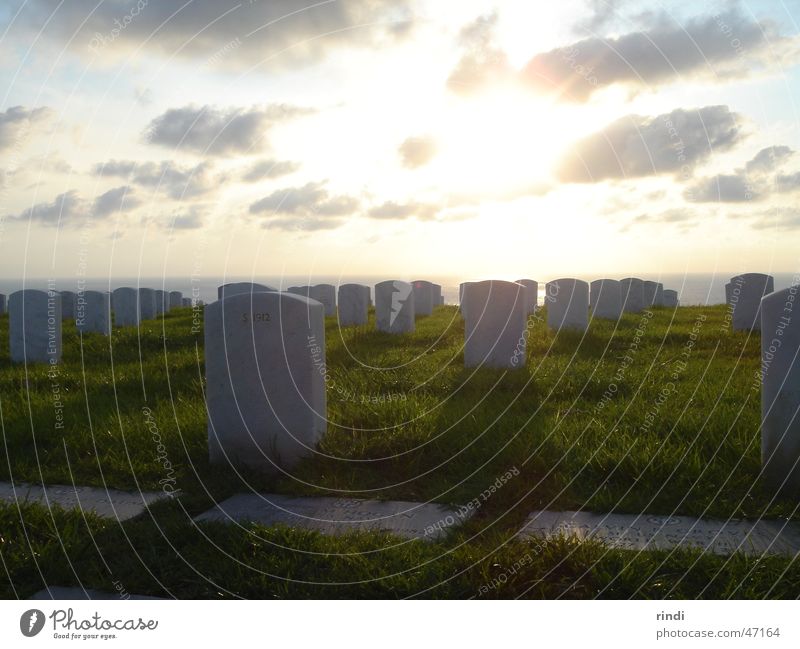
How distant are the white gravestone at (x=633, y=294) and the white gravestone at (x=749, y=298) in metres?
3.28

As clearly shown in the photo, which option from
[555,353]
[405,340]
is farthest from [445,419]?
[405,340]

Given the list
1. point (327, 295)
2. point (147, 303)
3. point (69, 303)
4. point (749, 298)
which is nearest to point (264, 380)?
point (749, 298)

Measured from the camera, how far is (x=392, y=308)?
38.5 feet

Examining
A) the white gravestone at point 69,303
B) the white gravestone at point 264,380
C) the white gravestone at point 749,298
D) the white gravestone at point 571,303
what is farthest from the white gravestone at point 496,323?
the white gravestone at point 69,303

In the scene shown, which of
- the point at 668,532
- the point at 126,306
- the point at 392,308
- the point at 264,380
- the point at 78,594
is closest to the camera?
the point at 78,594

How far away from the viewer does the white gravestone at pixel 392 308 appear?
11.7 metres

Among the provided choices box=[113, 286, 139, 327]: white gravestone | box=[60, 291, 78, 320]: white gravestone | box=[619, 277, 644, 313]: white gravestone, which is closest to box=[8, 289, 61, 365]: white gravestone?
box=[113, 286, 139, 327]: white gravestone

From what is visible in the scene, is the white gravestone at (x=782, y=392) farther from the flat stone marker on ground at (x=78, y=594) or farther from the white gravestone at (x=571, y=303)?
the white gravestone at (x=571, y=303)

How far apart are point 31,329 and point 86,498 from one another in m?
6.11

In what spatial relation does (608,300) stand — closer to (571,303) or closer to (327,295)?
(571,303)

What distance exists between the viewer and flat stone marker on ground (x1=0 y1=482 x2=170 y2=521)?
3867 mm

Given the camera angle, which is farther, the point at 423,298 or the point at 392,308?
the point at 423,298
